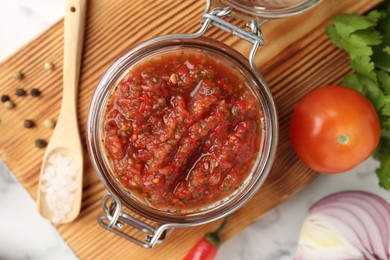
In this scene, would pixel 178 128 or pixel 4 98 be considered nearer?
pixel 178 128

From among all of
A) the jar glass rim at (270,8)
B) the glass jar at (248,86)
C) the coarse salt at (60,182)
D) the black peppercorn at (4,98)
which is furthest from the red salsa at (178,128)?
the black peppercorn at (4,98)

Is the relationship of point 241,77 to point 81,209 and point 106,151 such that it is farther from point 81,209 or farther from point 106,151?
point 81,209

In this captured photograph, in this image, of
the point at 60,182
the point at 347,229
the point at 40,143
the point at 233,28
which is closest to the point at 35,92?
the point at 40,143

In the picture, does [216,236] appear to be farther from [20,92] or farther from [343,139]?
[20,92]

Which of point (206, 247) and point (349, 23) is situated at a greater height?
point (349, 23)

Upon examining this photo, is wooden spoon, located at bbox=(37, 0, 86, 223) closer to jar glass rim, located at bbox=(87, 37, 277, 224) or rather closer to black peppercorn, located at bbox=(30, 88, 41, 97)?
black peppercorn, located at bbox=(30, 88, 41, 97)

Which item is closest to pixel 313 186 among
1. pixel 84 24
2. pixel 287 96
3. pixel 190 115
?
pixel 287 96

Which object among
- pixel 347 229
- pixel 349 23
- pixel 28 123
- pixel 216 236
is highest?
pixel 28 123
